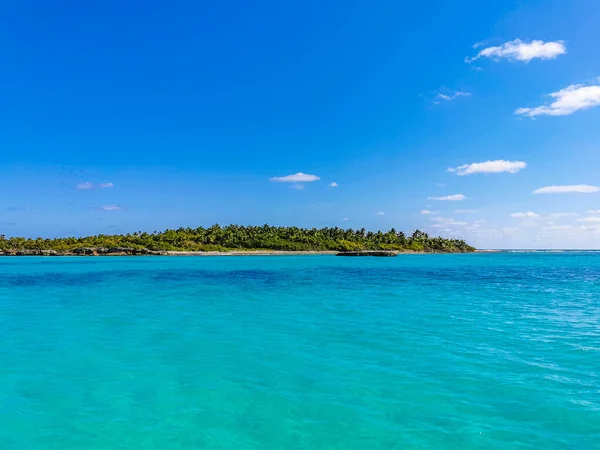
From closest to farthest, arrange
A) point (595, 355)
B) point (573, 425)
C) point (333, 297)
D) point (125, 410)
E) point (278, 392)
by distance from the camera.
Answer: point (573, 425)
point (125, 410)
point (278, 392)
point (595, 355)
point (333, 297)

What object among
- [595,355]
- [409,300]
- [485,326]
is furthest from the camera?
[409,300]

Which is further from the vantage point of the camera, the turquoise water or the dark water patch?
the dark water patch

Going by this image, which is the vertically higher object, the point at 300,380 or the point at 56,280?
the point at 300,380

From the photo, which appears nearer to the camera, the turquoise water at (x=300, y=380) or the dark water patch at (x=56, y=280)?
the turquoise water at (x=300, y=380)

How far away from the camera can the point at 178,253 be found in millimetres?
176750

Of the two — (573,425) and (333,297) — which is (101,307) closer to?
(333,297)

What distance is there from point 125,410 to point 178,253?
573ft

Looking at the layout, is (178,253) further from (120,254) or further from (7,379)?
(7,379)

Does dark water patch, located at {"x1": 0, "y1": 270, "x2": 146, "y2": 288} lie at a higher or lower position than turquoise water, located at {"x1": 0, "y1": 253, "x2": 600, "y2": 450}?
lower

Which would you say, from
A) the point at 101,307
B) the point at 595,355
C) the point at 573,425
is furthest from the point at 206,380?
the point at 101,307

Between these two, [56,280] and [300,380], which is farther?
[56,280]

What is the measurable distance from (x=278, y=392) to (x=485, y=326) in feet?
47.8

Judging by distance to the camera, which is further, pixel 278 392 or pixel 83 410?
pixel 278 392

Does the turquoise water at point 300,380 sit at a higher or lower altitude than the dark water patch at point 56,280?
higher
